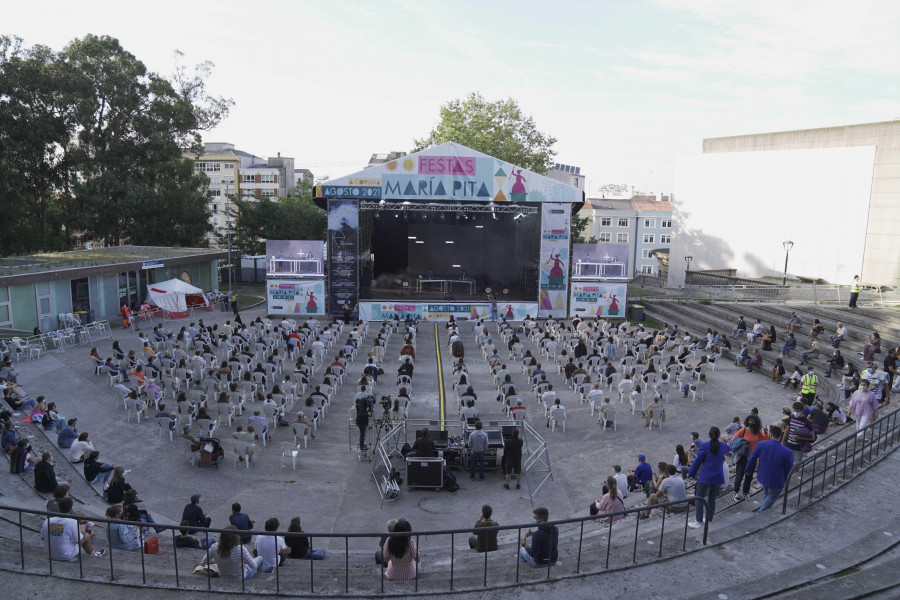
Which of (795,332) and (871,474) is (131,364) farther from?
(795,332)

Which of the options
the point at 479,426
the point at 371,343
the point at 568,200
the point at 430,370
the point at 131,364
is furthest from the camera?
the point at 568,200

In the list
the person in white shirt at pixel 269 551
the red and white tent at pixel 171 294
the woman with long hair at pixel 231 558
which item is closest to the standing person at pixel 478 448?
the person in white shirt at pixel 269 551

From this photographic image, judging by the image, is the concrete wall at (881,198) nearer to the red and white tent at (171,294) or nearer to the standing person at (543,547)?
the standing person at (543,547)

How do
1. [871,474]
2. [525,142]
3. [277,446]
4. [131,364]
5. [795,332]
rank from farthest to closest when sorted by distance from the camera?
[525,142], [795,332], [131,364], [277,446], [871,474]

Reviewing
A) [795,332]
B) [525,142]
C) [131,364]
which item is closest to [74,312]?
[131,364]

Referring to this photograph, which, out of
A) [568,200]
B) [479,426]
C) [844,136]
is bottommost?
[479,426]

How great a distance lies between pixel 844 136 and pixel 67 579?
3784 cm

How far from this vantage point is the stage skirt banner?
28078mm

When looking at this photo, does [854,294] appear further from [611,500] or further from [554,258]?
[611,500]

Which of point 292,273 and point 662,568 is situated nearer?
point 662,568

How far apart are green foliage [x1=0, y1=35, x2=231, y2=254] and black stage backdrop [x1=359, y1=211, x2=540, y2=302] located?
1649 cm

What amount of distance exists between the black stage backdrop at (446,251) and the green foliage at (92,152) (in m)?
16.5

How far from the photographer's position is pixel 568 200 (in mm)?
27578

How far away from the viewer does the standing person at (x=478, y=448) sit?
11297 mm
